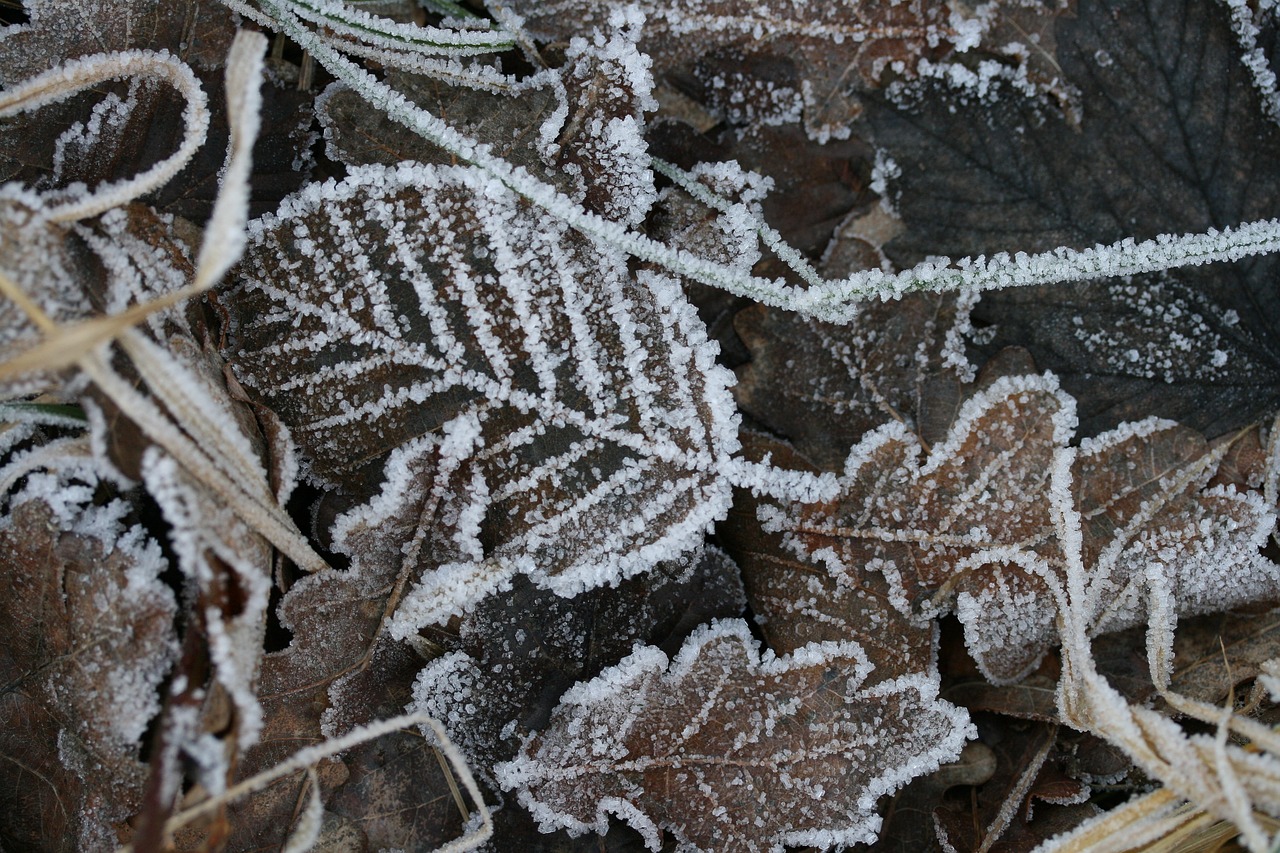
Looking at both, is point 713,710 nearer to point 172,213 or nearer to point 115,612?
point 115,612

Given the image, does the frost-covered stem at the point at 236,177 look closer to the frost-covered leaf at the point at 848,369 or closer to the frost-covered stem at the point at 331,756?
the frost-covered stem at the point at 331,756

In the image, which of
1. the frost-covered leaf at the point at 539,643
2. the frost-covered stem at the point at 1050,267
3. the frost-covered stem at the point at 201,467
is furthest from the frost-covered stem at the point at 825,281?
the frost-covered stem at the point at 201,467

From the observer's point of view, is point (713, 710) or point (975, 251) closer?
point (713, 710)

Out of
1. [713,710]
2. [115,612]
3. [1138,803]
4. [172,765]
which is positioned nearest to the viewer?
[172,765]

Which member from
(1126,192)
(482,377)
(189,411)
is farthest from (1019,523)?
(189,411)

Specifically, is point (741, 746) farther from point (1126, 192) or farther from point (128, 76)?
point (128, 76)

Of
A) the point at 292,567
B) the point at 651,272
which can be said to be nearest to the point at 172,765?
the point at 292,567

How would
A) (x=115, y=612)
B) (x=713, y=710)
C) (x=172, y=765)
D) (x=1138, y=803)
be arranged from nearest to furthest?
(x=172, y=765) → (x=115, y=612) → (x=1138, y=803) → (x=713, y=710)

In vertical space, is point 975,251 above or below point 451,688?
above
